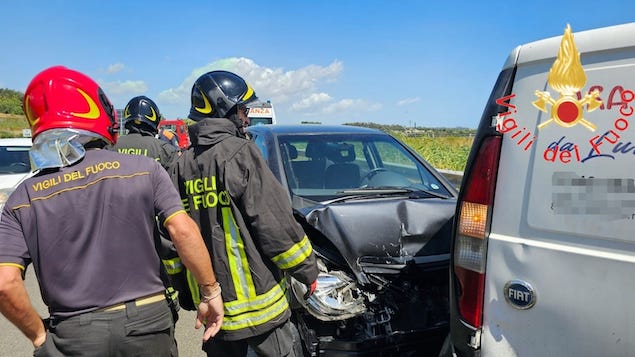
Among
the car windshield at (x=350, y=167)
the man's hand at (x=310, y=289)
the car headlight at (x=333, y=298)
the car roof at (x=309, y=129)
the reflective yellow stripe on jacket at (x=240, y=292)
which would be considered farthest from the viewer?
the car roof at (x=309, y=129)

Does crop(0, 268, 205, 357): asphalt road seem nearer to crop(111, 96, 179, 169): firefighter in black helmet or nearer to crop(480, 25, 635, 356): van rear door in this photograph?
crop(111, 96, 179, 169): firefighter in black helmet

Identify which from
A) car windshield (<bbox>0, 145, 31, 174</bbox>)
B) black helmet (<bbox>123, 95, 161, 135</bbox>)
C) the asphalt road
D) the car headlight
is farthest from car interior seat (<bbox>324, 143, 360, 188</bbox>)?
car windshield (<bbox>0, 145, 31, 174</bbox>)

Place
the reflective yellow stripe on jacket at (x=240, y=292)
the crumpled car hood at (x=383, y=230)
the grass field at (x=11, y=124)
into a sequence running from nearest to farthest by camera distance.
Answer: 1. the reflective yellow stripe on jacket at (x=240, y=292)
2. the crumpled car hood at (x=383, y=230)
3. the grass field at (x=11, y=124)

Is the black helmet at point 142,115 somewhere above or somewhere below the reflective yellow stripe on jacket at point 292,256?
above

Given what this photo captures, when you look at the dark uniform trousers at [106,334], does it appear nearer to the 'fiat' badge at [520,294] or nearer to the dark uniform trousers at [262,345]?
the dark uniform trousers at [262,345]

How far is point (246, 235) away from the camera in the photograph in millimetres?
2104

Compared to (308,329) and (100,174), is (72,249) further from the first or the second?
(308,329)

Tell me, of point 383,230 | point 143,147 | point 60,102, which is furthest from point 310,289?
point 143,147

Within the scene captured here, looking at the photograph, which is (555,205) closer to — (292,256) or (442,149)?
(292,256)

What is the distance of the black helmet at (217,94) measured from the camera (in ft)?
7.47

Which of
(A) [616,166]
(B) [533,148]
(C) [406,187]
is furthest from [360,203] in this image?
(A) [616,166]

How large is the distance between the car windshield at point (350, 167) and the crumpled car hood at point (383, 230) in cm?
31

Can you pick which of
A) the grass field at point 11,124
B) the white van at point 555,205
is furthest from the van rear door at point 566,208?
the grass field at point 11,124

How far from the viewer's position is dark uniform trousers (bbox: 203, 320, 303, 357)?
216 cm
